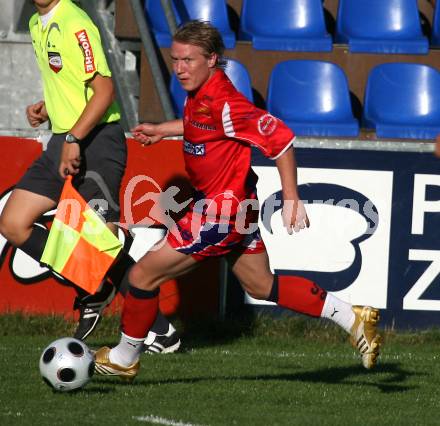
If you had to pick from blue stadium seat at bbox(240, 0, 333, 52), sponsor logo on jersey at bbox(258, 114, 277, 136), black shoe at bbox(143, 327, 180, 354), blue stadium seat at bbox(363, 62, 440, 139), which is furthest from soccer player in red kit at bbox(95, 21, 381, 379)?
blue stadium seat at bbox(240, 0, 333, 52)

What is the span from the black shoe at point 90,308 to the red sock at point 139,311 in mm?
1141

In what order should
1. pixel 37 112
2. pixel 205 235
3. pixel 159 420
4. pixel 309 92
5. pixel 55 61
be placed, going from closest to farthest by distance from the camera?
1. pixel 159 420
2. pixel 205 235
3. pixel 55 61
4. pixel 37 112
5. pixel 309 92

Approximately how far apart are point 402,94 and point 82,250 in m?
4.16

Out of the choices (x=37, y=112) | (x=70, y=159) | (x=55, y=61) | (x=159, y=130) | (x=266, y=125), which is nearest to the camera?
(x=266, y=125)

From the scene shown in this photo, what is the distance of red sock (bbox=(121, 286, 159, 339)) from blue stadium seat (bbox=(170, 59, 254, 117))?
398cm

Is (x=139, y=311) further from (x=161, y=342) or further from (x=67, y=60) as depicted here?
(x=67, y=60)

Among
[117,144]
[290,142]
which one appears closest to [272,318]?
[117,144]

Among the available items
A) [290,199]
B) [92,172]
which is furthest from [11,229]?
[290,199]

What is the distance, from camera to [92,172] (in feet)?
22.6

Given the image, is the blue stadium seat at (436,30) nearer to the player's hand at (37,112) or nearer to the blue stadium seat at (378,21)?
the blue stadium seat at (378,21)

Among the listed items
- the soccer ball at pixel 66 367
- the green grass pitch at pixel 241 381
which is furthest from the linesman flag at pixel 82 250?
the soccer ball at pixel 66 367

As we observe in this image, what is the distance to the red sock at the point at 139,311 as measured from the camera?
5.95 meters

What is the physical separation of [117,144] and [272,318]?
75.8 inches

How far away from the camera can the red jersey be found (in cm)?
572
